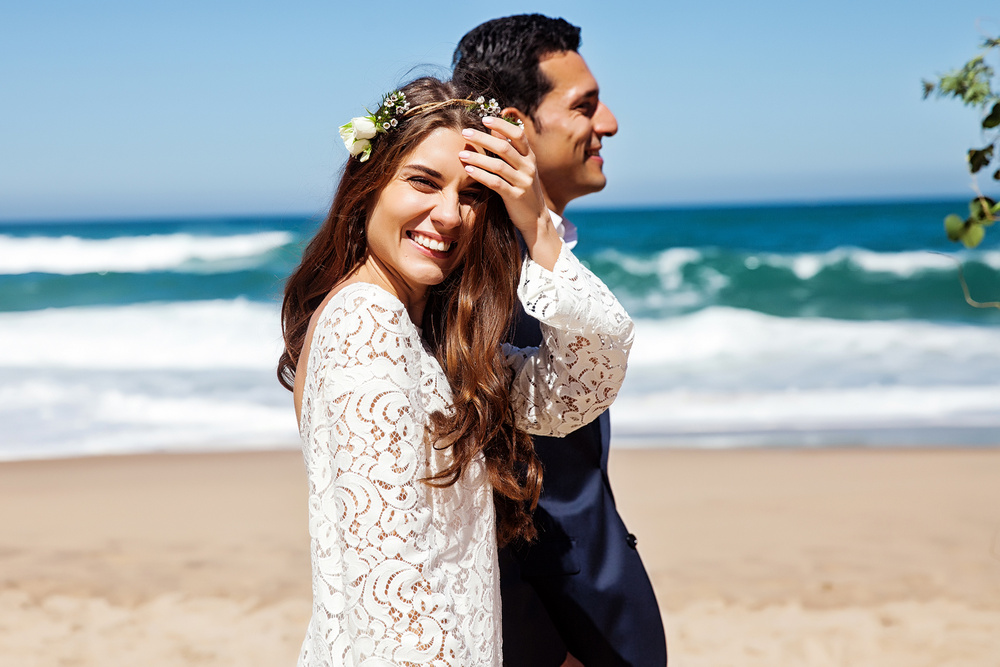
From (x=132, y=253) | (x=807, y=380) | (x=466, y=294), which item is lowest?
(x=132, y=253)

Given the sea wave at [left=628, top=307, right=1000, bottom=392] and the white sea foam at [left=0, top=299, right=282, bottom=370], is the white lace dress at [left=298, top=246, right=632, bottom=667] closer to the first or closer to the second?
the sea wave at [left=628, top=307, right=1000, bottom=392]

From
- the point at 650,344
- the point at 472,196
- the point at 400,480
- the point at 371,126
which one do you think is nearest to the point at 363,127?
the point at 371,126

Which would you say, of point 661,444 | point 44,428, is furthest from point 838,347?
point 44,428

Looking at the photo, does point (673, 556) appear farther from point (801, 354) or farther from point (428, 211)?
point (801, 354)

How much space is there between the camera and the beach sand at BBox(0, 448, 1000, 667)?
5070mm

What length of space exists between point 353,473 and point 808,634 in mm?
4235

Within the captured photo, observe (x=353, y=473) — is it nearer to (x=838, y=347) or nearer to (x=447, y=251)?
(x=447, y=251)

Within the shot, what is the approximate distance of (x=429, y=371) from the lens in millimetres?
1910

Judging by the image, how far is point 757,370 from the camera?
12.3m

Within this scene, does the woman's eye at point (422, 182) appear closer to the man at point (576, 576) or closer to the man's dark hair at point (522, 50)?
the man at point (576, 576)

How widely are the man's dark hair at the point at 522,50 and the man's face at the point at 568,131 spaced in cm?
3

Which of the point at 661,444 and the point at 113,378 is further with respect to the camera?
the point at 113,378

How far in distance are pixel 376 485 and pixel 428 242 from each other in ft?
1.77

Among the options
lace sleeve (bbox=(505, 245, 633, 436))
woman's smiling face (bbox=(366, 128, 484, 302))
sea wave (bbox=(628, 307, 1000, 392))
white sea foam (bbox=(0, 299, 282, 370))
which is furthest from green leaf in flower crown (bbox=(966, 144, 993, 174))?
white sea foam (bbox=(0, 299, 282, 370))
